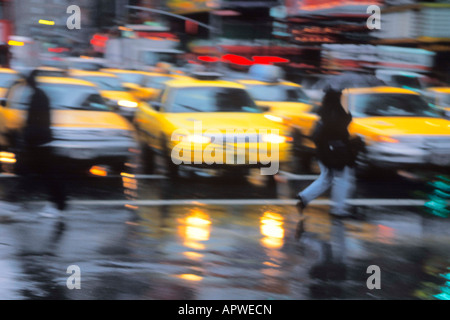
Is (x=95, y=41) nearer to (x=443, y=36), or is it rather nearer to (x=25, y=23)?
(x=25, y=23)

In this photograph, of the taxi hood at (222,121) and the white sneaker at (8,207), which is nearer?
the white sneaker at (8,207)

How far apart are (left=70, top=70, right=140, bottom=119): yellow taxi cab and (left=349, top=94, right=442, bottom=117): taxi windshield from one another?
5881 millimetres

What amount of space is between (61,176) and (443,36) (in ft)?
62.3

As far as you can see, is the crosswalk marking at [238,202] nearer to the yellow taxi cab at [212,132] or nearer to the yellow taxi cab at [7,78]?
the yellow taxi cab at [212,132]

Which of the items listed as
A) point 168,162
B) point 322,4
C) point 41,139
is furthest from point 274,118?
point 322,4

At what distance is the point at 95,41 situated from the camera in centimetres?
4734

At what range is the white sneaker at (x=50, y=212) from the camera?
358 inches

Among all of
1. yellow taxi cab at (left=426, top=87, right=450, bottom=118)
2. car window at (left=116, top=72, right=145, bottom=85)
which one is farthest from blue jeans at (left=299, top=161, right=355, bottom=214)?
car window at (left=116, top=72, right=145, bottom=85)

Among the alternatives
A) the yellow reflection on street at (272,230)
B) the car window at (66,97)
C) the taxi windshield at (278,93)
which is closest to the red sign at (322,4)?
the taxi windshield at (278,93)

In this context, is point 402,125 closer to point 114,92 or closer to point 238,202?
point 238,202

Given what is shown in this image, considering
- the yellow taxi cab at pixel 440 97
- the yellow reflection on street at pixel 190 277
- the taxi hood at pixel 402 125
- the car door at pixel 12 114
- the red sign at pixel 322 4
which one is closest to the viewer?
the yellow reflection on street at pixel 190 277

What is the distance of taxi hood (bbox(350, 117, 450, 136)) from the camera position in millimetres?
11922

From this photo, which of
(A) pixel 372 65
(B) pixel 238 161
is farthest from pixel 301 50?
(B) pixel 238 161

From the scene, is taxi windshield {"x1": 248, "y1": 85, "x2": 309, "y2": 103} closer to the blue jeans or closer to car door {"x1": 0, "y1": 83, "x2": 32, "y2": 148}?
car door {"x1": 0, "y1": 83, "x2": 32, "y2": 148}
